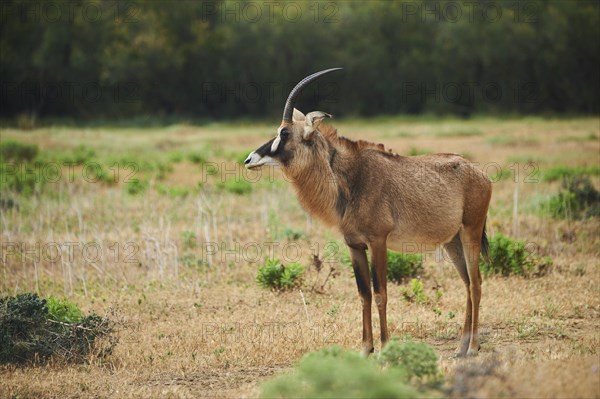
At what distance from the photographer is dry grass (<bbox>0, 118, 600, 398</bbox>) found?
7.23 meters

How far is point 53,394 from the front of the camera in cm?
716

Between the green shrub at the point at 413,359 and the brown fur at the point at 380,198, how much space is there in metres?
1.68

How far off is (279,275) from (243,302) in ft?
2.47

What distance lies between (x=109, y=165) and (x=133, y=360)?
15.7 m

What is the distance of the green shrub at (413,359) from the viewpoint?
20.0ft

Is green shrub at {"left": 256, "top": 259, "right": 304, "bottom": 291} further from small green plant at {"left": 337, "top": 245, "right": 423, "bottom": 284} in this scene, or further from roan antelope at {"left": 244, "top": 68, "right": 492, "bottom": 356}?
roan antelope at {"left": 244, "top": 68, "right": 492, "bottom": 356}

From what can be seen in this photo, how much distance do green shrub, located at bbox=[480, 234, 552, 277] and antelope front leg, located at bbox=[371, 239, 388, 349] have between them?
403 centimetres

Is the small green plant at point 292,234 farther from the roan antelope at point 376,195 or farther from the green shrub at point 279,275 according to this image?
the roan antelope at point 376,195

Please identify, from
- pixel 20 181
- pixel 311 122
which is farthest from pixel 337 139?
pixel 20 181

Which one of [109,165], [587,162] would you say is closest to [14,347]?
[109,165]

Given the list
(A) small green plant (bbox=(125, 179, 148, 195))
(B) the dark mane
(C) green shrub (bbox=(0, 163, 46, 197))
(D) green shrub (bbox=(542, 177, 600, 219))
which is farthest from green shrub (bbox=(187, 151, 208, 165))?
(B) the dark mane

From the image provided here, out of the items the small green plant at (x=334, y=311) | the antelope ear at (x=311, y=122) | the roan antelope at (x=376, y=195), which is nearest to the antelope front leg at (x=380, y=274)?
the roan antelope at (x=376, y=195)

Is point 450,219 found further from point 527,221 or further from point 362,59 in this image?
point 362,59

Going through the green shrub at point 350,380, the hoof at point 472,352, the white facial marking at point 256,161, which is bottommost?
the hoof at point 472,352
